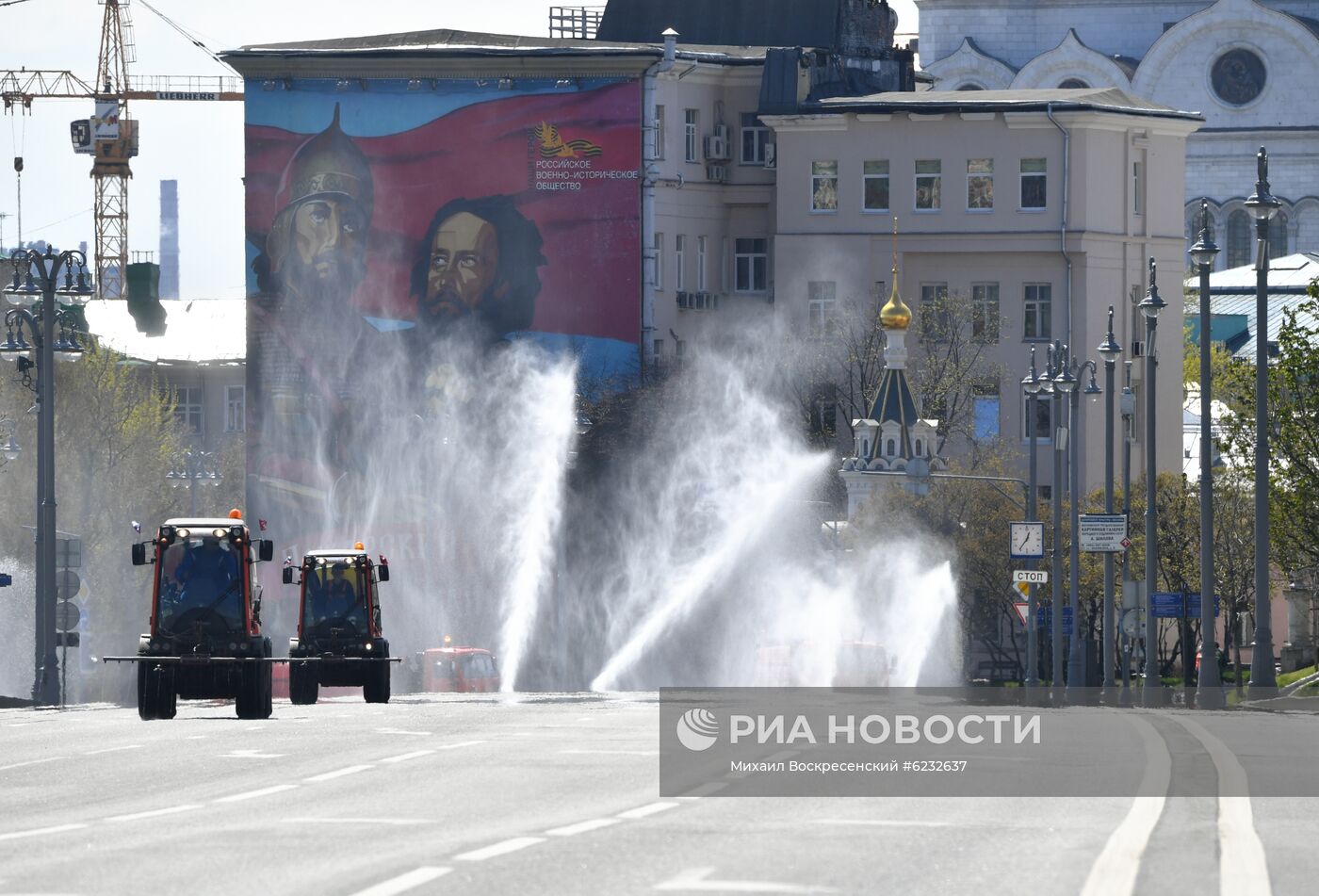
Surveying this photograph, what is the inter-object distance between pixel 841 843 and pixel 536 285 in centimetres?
7781

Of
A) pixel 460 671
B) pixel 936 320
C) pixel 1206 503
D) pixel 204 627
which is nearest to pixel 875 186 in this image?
pixel 936 320

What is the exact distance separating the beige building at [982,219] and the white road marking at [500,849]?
266 feet

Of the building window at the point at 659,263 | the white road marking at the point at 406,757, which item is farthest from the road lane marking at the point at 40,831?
the building window at the point at 659,263

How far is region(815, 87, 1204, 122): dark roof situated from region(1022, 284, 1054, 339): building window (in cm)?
Answer: 636

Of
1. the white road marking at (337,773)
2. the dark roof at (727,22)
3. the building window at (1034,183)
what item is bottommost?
the white road marking at (337,773)

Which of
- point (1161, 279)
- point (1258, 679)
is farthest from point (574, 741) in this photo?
point (1161, 279)

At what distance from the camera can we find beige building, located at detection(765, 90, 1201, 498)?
9731 centimetres

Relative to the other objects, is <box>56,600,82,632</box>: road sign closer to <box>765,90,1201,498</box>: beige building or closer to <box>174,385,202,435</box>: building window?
<box>765,90,1201,498</box>: beige building

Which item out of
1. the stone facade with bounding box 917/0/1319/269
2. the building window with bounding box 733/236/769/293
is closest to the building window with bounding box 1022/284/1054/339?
the building window with bounding box 733/236/769/293

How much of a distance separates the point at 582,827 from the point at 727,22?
311 ft

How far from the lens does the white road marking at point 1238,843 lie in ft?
45.0

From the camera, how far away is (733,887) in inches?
533

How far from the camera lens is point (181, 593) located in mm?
34969

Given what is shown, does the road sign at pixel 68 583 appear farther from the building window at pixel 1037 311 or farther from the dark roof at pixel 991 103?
the building window at pixel 1037 311
